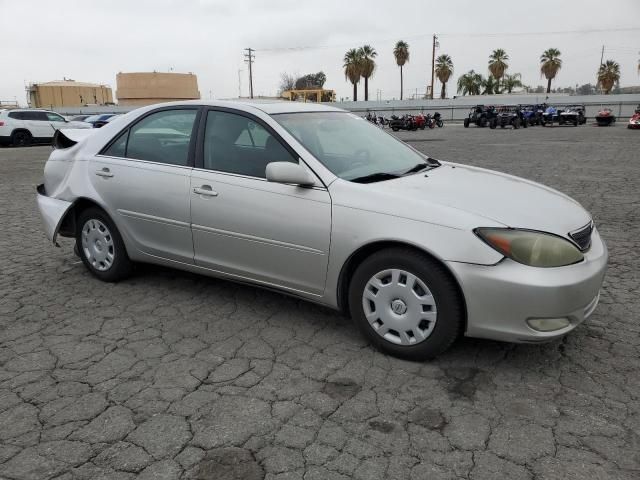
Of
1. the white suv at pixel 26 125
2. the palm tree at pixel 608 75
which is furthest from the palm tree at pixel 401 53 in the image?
the white suv at pixel 26 125

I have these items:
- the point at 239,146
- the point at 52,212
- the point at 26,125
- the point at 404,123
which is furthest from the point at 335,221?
the point at 404,123

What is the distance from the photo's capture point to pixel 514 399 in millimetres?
2785

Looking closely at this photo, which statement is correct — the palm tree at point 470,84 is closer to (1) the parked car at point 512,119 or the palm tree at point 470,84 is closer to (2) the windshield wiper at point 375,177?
(1) the parked car at point 512,119

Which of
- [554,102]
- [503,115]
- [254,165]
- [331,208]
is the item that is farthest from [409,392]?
[554,102]

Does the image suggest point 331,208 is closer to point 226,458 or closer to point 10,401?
point 226,458

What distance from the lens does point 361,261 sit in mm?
3225

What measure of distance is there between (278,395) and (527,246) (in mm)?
1554

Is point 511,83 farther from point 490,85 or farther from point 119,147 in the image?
point 119,147

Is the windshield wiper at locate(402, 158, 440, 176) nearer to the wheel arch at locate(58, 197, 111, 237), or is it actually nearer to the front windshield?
the front windshield

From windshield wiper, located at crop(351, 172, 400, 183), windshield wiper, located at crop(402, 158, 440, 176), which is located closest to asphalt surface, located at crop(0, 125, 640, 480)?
windshield wiper, located at crop(351, 172, 400, 183)

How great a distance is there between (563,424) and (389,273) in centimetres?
116

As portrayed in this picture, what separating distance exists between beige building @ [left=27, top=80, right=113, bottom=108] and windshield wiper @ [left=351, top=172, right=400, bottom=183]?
206 feet

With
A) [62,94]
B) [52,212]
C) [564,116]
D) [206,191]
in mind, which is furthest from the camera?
[62,94]

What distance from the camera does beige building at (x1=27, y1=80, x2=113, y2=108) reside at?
5800 centimetres
